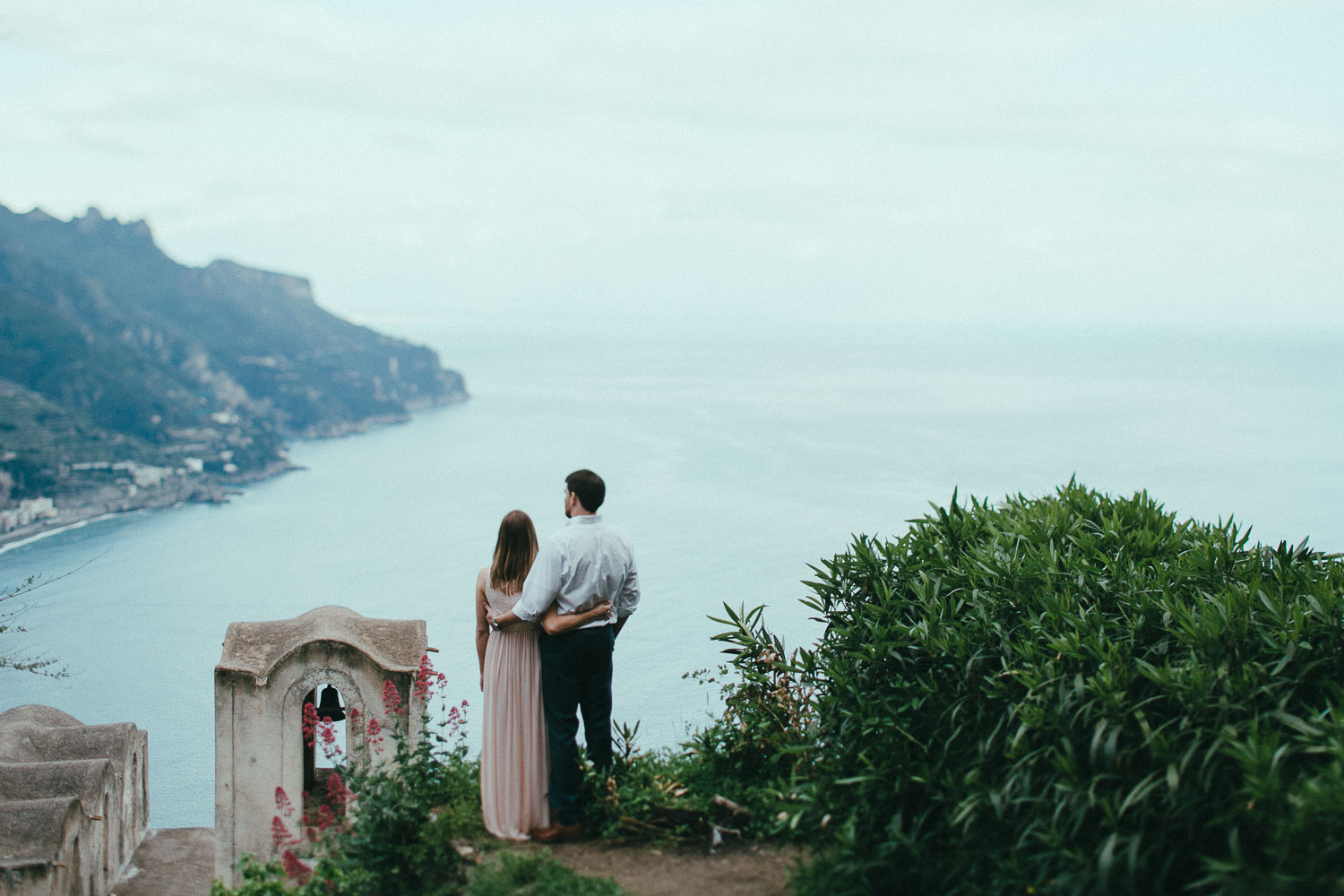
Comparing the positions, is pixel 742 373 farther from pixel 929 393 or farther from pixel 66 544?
pixel 66 544

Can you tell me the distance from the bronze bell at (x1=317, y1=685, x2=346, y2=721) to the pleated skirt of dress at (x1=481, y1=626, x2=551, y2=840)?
3732 millimetres

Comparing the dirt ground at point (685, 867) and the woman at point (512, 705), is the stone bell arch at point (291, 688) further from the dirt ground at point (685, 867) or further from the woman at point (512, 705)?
the dirt ground at point (685, 867)

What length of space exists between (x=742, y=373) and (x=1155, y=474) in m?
92.2

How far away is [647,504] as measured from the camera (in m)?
68.9

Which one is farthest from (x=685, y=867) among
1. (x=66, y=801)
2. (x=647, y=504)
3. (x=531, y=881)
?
(x=647, y=504)

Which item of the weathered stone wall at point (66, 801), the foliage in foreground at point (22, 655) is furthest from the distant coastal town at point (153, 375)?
the weathered stone wall at point (66, 801)

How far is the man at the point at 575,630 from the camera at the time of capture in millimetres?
4652

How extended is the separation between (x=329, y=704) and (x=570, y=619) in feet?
14.7

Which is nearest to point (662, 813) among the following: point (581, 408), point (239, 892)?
point (239, 892)

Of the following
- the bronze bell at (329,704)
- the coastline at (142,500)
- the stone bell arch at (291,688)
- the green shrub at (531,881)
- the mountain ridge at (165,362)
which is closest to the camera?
the green shrub at (531,881)

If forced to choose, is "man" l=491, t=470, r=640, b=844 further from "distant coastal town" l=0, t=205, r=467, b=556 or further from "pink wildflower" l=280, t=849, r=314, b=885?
"distant coastal town" l=0, t=205, r=467, b=556

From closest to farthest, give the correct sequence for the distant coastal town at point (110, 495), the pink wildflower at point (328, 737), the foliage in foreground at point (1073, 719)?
the foliage in foreground at point (1073, 719)
the pink wildflower at point (328, 737)
the distant coastal town at point (110, 495)

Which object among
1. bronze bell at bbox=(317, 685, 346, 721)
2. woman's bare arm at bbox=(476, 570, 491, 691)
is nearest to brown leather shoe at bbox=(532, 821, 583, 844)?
woman's bare arm at bbox=(476, 570, 491, 691)

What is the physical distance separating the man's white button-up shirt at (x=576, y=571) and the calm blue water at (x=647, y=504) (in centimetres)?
2166
